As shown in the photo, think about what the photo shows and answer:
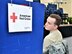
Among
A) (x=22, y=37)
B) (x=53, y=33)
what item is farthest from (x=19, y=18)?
(x=53, y=33)

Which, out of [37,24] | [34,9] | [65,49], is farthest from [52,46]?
[34,9]

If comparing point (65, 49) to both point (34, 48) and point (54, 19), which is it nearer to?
point (54, 19)

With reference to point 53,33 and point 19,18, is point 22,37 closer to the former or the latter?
point 19,18

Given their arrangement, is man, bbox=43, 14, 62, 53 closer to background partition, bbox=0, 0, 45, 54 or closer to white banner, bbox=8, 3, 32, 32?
background partition, bbox=0, 0, 45, 54

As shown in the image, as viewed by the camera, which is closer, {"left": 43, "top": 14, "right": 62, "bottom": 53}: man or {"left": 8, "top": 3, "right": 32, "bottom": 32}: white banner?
{"left": 8, "top": 3, "right": 32, "bottom": 32}: white banner

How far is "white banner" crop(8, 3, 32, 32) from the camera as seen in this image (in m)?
1.20

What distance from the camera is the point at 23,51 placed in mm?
1339

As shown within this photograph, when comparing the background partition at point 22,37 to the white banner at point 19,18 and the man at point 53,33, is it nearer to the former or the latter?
the white banner at point 19,18

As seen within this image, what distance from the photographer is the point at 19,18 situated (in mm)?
1250

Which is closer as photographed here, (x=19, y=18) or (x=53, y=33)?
(x=19, y=18)

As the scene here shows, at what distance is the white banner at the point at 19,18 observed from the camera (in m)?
1.20

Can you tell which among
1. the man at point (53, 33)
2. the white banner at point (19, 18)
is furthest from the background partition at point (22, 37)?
the man at point (53, 33)

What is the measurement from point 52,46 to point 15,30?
1.77ft

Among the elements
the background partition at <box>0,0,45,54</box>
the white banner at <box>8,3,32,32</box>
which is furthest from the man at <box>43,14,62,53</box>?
the white banner at <box>8,3,32,32</box>
